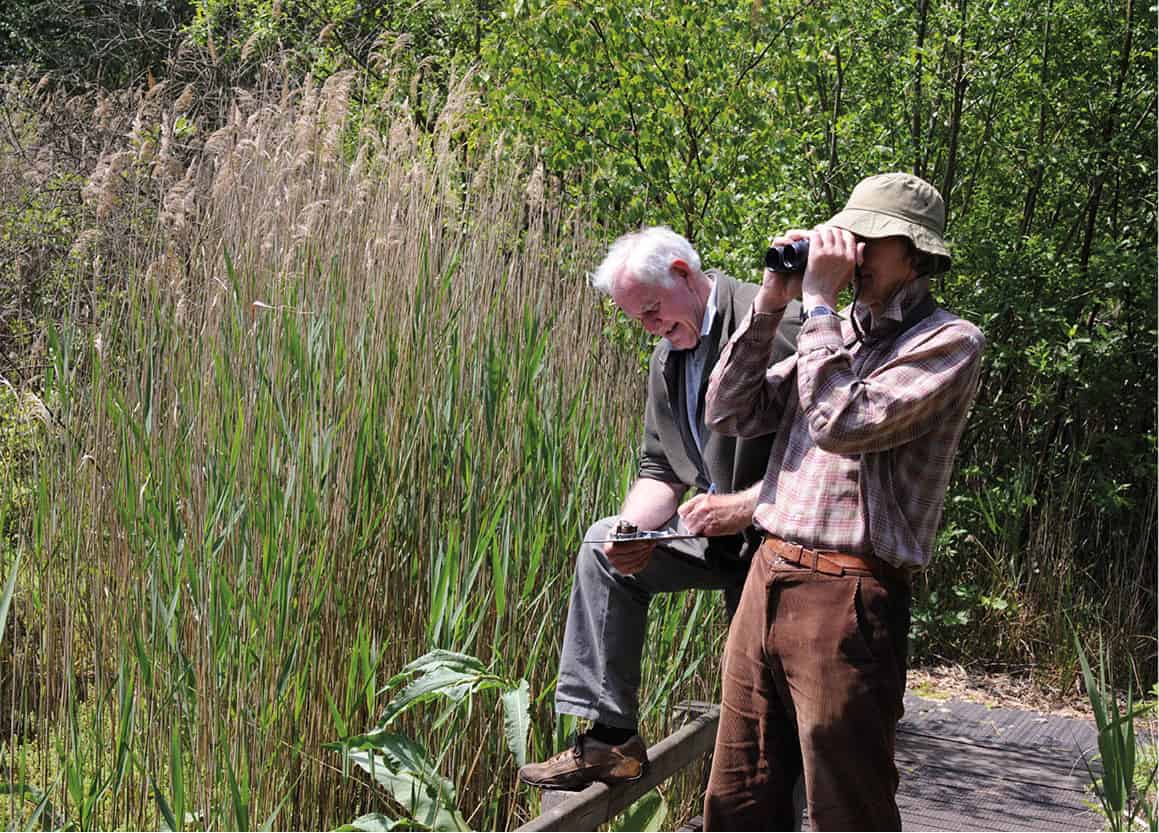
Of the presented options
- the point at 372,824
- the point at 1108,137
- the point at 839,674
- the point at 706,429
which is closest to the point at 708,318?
the point at 706,429

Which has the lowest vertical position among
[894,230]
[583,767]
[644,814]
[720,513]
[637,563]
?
[644,814]

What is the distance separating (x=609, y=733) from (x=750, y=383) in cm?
82

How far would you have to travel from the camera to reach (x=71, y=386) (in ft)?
9.45

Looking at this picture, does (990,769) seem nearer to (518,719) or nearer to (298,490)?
→ (518,719)

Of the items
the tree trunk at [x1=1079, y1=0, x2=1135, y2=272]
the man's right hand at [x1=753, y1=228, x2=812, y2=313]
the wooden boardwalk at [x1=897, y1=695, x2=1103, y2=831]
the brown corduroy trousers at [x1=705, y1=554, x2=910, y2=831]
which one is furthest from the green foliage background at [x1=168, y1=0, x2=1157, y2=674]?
the brown corduroy trousers at [x1=705, y1=554, x2=910, y2=831]

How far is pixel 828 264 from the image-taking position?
212cm

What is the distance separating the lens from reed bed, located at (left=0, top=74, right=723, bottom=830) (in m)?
2.51

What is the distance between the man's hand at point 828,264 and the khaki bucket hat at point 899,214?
0.12ft

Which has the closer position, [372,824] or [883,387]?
[883,387]

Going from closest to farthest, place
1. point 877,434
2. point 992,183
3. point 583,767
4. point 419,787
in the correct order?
point 877,434 → point 419,787 → point 583,767 → point 992,183

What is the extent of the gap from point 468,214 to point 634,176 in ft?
3.04

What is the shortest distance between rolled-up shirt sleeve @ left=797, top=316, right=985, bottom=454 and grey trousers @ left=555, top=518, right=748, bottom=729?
67 cm

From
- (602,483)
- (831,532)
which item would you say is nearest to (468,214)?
(602,483)

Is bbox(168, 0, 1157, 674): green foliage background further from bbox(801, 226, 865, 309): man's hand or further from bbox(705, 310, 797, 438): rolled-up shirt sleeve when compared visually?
bbox(801, 226, 865, 309): man's hand
